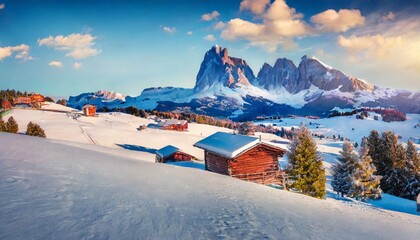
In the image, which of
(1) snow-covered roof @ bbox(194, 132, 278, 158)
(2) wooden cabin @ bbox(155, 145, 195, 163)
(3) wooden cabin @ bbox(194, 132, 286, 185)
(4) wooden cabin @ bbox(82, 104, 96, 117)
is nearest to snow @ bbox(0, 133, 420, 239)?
(1) snow-covered roof @ bbox(194, 132, 278, 158)

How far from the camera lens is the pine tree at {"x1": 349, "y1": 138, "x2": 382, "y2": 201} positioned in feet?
114

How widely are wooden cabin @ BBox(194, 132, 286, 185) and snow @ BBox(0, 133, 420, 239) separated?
11846 mm

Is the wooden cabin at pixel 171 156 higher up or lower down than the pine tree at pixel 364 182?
higher up

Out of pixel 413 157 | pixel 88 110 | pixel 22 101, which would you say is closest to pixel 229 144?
pixel 413 157

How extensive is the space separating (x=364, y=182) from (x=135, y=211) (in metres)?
36.6

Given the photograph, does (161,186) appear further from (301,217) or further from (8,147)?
(8,147)

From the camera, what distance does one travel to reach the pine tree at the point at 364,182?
114ft

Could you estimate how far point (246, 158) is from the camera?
2520 cm

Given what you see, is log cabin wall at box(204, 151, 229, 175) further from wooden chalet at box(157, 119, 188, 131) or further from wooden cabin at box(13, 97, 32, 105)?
wooden cabin at box(13, 97, 32, 105)

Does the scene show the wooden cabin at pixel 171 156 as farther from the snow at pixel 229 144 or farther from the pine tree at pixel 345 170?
the pine tree at pixel 345 170

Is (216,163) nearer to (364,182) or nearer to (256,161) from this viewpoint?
(256,161)

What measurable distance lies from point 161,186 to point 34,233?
5.91m

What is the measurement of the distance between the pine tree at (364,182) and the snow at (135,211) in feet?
88.6

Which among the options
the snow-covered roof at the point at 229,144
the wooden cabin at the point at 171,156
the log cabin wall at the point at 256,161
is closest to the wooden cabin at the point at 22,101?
the wooden cabin at the point at 171,156
